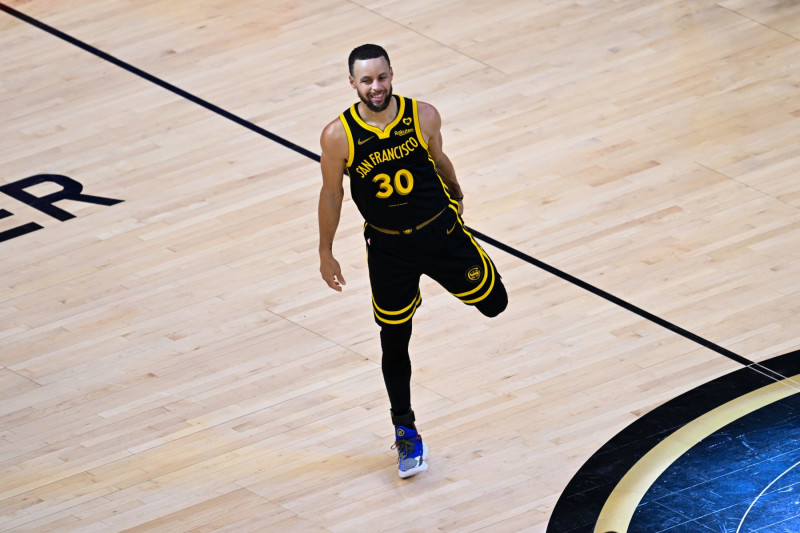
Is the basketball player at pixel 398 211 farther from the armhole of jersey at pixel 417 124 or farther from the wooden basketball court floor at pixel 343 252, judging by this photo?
the wooden basketball court floor at pixel 343 252

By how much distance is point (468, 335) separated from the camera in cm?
700

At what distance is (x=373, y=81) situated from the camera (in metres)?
5.52

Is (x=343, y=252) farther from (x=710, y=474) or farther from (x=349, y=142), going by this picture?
(x=710, y=474)

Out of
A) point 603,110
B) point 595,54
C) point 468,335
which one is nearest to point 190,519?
→ point 468,335

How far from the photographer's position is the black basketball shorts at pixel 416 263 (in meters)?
5.81

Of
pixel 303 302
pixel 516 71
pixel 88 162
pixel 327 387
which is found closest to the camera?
pixel 327 387

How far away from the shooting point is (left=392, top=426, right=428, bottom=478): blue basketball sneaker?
6074mm

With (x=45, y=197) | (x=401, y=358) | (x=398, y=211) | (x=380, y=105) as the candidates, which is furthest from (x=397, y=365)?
(x=45, y=197)

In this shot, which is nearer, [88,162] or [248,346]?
[248,346]

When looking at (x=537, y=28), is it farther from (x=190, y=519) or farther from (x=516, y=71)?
(x=190, y=519)

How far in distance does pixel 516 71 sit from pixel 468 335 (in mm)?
2742

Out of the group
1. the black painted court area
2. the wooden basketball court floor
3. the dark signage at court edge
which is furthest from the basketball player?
the dark signage at court edge

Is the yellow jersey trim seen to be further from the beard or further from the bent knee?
the bent knee

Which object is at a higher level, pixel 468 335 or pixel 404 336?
pixel 404 336
